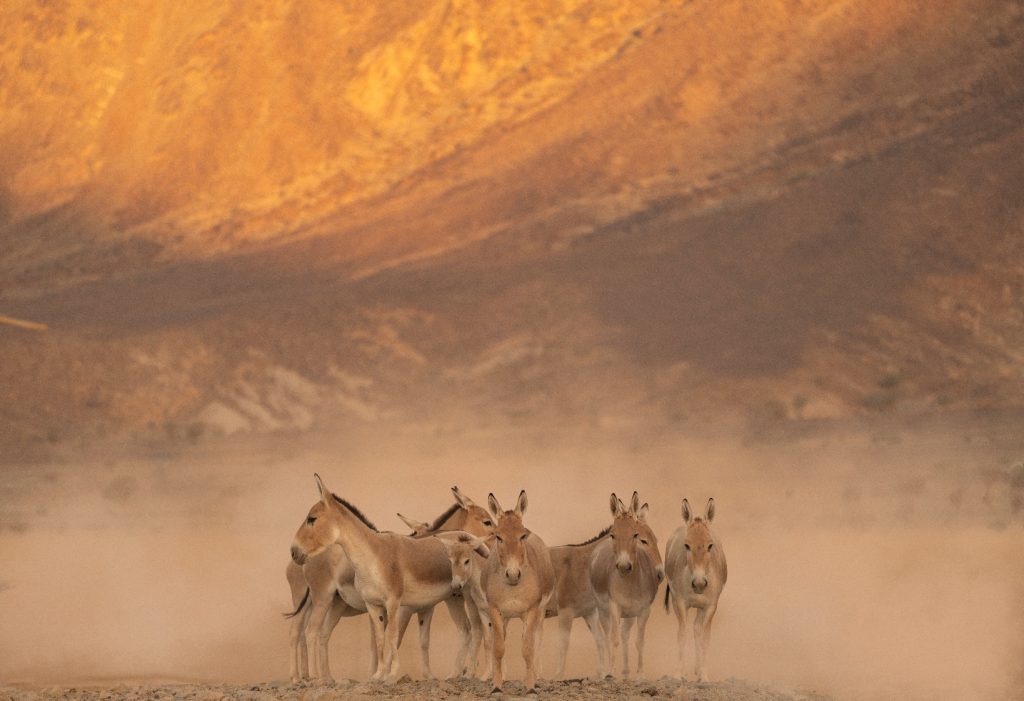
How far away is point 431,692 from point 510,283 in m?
53.0

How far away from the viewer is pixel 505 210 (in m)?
72.8

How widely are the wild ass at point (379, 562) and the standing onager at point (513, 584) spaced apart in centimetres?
99

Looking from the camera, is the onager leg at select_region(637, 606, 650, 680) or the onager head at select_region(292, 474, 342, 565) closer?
the onager head at select_region(292, 474, 342, 565)

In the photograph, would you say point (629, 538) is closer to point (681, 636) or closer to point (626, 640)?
point (681, 636)

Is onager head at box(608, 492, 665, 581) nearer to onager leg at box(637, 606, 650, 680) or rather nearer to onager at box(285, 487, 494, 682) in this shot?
onager leg at box(637, 606, 650, 680)

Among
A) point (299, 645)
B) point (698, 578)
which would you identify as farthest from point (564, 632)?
point (299, 645)

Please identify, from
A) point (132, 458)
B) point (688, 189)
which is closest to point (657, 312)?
point (688, 189)

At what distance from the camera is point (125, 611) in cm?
3016

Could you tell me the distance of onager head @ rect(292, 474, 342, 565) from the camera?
650 inches

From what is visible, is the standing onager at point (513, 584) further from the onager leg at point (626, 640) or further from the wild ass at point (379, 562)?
the onager leg at point (626, 640)

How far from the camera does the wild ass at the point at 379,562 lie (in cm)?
1656

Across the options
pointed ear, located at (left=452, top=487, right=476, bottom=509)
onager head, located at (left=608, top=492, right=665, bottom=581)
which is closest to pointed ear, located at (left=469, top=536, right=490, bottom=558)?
pointed ear, located at (left=452, top=487, right=476, bottom=509)

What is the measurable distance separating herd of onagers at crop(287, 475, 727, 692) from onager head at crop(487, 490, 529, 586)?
0.04 ft

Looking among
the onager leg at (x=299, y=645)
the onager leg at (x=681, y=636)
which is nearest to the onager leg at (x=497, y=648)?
the onager leg at (x=681, y=636)
